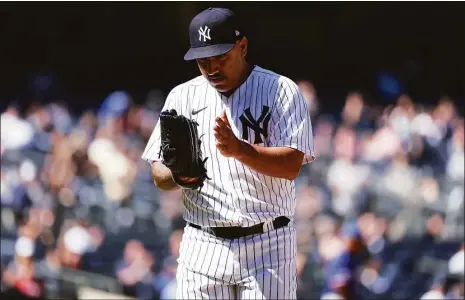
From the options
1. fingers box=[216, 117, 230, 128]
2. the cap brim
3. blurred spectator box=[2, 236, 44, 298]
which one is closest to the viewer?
fingers box=[216, 117, 230, 128]

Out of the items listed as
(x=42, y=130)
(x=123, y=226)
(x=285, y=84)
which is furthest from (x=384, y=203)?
(x=285, y=84)

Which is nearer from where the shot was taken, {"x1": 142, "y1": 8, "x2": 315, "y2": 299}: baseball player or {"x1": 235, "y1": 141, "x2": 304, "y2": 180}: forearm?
{"x1": 235, "y1": 141, "x2": 304, "y2": 180}: forearm

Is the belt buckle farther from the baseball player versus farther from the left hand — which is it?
the left hand

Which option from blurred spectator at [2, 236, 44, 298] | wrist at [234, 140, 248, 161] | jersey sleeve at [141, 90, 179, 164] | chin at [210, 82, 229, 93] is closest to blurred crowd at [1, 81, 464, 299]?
blurred spectator at [2, 236, 44, 298]

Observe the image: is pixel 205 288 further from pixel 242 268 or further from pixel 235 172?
pixel 235 172

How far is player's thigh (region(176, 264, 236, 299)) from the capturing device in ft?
8.95

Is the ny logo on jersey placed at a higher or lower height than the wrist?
higher

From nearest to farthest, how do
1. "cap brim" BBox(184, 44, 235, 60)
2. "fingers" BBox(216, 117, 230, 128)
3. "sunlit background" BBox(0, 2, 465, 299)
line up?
"fingers" BBox(216, 117, 230, 128) → "cap brim" BBox(184, 44, 235, 60) → "sunlit background" BBox(0, 2, 465, 299)

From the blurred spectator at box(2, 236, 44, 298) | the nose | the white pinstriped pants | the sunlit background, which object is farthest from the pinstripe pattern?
the blurred spectator at box(2, 236, 44, 298)

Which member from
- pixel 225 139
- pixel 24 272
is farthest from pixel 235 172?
pixel 24 272

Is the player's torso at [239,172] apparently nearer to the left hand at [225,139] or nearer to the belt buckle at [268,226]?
the belt buckle at [268,226]

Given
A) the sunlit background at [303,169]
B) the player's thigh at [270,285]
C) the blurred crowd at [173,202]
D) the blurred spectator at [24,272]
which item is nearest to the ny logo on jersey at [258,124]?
the player's thigh at [270,285]

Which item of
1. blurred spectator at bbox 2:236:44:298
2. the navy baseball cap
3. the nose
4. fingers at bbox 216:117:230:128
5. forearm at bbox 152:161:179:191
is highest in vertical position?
the navy baseball cap

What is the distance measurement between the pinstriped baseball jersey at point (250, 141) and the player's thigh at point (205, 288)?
0.54ft
